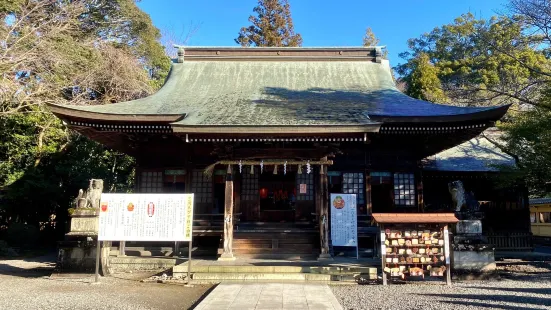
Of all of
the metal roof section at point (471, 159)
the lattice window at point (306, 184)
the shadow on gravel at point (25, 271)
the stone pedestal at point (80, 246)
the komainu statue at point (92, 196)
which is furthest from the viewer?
the metal roof section at point (471, 159)

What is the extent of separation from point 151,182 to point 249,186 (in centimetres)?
340

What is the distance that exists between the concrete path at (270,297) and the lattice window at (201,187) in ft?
15.5

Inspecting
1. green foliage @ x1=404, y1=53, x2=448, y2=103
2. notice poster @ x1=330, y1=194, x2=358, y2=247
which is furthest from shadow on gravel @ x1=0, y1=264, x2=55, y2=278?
green foliage @ x1=404, y1=53, x2=448, y2=103

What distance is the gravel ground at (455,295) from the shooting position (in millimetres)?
6707

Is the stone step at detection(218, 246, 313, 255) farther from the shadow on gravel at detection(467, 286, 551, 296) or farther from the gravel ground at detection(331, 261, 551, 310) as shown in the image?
the shadow on gravel at detection(467, 286, 551, 296)

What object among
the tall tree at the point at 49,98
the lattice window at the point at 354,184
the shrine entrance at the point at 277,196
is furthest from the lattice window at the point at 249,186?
the tall tree at the point at 49,98

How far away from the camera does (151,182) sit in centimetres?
1328

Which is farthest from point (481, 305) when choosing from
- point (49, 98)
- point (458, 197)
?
point (49, 98)

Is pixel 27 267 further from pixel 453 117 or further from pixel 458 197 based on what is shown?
pixel 453 117

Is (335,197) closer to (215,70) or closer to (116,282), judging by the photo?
(116,282)

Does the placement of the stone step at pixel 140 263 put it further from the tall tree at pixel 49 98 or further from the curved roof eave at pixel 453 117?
the tall tree at pixel 49 98

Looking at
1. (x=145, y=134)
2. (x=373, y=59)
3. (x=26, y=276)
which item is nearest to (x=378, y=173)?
(x=373, y=59)

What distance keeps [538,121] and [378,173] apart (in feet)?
16.4

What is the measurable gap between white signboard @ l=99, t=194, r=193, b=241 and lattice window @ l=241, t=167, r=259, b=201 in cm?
411
